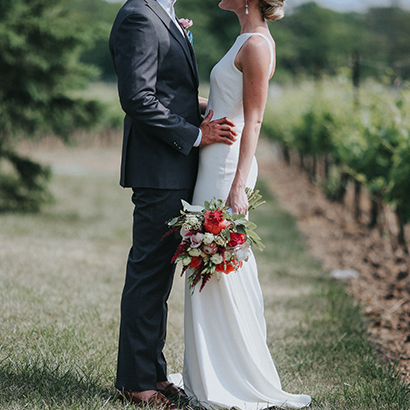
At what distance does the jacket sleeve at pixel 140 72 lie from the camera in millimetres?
2432

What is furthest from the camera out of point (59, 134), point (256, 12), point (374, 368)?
point (59, 134)

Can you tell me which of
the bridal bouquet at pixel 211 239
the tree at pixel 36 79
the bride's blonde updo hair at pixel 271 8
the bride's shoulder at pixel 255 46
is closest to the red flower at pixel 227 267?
the bridal bouquet at pixel 211 239

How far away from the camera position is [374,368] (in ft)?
10.8

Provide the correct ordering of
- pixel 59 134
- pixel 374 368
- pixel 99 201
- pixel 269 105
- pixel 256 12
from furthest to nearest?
pixel 269 105 → pixel 99 201 → pixel 59 134 → pixel 374 368 → pixel 256 12

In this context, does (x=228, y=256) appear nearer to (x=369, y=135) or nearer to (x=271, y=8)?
(x=271, y=8)

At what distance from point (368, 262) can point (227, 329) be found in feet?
14.0

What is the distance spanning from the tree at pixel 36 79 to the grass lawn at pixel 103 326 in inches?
57.3

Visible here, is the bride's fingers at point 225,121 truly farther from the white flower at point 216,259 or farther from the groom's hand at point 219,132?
the white flower at point 216,259

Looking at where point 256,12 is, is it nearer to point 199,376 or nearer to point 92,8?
point 199,376

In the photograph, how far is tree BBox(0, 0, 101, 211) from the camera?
8.08 meters

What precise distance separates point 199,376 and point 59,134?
6.85 meters

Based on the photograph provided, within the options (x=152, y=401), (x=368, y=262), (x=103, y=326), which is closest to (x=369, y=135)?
(x=368, y=262)

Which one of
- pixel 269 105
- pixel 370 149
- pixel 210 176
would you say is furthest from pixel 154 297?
pixel 269 105

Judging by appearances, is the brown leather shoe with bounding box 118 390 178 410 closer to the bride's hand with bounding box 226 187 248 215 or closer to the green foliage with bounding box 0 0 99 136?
the bride's hand with bounding box 226 187 248 215
